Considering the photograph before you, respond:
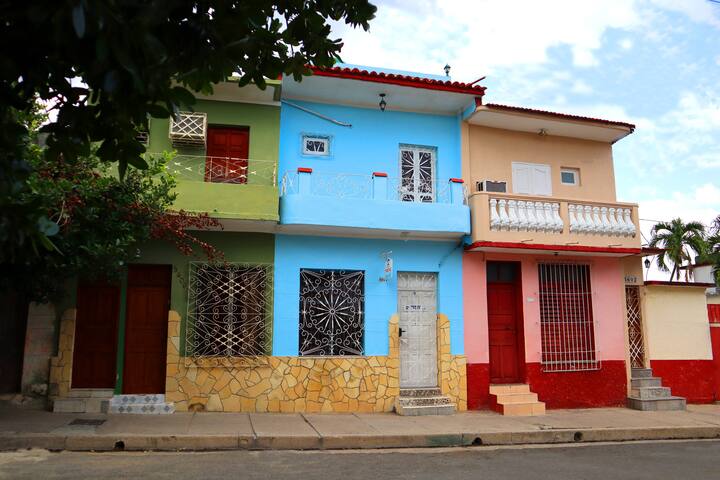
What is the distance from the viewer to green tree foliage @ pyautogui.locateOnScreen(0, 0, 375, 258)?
8.05 feet

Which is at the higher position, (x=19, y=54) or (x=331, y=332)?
(x=19, y=54)

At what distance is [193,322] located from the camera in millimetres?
→ 10766

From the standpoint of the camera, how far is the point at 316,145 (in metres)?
12.0

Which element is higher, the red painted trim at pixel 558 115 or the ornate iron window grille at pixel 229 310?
the red painted trim at pixel 558 115

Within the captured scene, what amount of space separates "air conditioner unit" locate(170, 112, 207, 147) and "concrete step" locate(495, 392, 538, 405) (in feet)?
24.0

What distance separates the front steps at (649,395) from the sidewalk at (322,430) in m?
0.72

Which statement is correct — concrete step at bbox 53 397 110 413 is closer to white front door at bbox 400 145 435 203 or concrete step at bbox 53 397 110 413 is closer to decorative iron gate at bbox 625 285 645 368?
white front door at bbox 400 145 435 203

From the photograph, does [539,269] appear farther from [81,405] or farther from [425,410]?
[81,405]

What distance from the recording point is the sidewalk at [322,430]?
796 centimetres

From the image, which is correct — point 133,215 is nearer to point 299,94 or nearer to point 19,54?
point 299,94

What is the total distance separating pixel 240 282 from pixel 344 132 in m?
3.58

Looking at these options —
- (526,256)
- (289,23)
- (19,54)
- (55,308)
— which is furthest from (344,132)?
(19,54)

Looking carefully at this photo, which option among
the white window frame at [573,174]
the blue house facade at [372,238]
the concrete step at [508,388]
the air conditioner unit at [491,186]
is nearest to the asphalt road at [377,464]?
the blue house facade at [372,238]

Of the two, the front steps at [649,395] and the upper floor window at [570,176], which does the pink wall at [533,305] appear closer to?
the front steps at [649,395]
